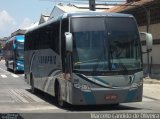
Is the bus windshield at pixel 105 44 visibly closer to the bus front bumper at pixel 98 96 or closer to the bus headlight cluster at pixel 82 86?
the bus headlight cluster at pixel 82 86

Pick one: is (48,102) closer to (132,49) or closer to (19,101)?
(19,101)

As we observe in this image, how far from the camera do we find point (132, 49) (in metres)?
15.9

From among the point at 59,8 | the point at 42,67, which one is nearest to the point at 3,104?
the point at 42,67

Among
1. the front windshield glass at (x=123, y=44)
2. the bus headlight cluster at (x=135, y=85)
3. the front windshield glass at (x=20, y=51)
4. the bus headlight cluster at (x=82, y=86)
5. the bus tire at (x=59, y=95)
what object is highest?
the front windshield glass at (x=123, y=44)

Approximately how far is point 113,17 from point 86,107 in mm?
3197

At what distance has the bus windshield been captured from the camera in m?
15.4

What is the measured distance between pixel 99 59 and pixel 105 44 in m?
0.52

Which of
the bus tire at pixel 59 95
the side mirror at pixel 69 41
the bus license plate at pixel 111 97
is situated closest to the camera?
the side mirror at pixel 69 41

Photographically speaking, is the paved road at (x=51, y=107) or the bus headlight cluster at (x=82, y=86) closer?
the bus headlight cluster at (x=82, y=86)

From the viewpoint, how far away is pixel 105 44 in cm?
1556

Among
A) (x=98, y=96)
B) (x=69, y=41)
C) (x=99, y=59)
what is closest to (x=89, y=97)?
(x=98, y=96)

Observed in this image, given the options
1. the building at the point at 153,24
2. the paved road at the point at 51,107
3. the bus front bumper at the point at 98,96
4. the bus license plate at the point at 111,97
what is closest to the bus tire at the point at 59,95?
the paved road at the point at 51,107

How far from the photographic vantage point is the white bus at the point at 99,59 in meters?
15.3

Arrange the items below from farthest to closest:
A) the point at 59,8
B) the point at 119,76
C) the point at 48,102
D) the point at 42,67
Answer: the point at 59,8 → the point at 42,67 → the point at 48,102 → the point at 119,76
